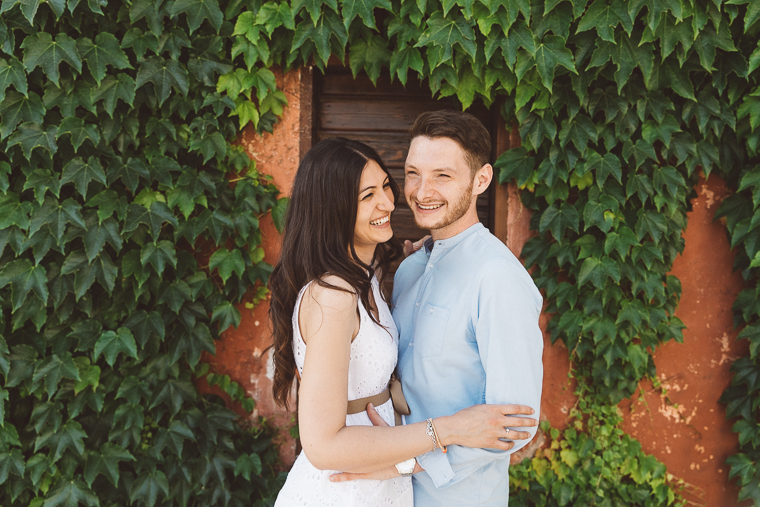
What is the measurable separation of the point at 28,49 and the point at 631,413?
4090 mm

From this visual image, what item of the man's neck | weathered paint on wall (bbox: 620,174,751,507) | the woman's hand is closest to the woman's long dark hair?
the man's neck

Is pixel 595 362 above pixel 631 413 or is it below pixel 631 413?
above

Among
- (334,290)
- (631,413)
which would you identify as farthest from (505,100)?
(631,413)

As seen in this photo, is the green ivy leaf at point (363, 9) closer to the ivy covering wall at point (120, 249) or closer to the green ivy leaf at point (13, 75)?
the ivy covering wall at point (120, 249)

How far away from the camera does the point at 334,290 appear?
148cm

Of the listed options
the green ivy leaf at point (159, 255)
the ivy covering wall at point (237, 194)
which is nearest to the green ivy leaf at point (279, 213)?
the ivy covering wall at point (237, 194)

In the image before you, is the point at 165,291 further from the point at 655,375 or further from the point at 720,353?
the point at 720,353

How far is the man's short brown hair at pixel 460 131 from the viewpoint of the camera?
1787 millimetres

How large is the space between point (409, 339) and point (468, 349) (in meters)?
0.30

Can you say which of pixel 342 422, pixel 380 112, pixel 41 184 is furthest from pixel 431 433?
pixel 41 184

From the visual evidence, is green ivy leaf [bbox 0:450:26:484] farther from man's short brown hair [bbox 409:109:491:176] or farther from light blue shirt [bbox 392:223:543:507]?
man's short brown hair [bbox 409:109:491:176]

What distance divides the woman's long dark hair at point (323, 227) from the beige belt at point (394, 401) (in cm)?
30

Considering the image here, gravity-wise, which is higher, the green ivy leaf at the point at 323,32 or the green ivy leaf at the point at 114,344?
the green ivy leaf at the point at 323,32

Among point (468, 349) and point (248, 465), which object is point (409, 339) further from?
point (248, 465)
